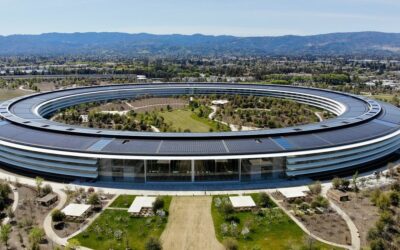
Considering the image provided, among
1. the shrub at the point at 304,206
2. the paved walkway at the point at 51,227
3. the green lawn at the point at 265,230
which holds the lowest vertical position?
the paved walkway at the point at 51,227

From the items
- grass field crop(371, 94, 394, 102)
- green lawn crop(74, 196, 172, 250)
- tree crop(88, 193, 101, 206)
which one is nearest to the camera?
green lawn crop(74, 196, 172, 250)

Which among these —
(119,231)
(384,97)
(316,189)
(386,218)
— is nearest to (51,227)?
(119,231)

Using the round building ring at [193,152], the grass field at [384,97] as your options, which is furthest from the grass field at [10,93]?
the grass field at [384,97]

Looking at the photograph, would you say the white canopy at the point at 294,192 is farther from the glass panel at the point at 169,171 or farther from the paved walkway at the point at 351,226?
the glass panel at the point at 169,171

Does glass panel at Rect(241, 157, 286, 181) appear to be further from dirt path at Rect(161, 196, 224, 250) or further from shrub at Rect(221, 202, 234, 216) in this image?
shrub at Rect(221, 202, 234, 216)

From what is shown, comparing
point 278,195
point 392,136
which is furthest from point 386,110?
point 278,195

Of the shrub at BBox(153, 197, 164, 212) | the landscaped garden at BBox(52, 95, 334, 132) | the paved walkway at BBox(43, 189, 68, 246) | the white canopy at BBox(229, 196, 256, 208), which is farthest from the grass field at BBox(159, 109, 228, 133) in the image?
the shrub at BBox(153, 197, 164, 212)

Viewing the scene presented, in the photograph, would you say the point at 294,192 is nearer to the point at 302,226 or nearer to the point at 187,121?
the point at 302,226
